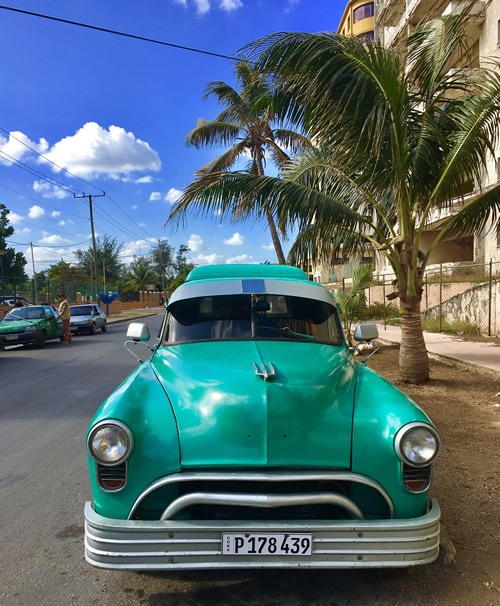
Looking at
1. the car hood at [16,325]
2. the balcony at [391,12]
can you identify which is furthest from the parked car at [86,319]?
the balcony at [391,12]

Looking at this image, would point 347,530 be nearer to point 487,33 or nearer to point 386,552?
point 386,552

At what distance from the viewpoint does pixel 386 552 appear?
8.03ft

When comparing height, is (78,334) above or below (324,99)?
below

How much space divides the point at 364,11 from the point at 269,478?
2082 inches

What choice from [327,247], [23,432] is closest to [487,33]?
[327,247]

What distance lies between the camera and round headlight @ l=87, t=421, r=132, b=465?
261 centimetres

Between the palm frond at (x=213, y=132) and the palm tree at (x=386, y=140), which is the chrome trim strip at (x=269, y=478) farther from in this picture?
the palm frond at (x=213, y=132)

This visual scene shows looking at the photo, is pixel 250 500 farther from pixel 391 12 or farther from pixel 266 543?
pixel 391 12

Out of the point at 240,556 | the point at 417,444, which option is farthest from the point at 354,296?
the point at 240,556

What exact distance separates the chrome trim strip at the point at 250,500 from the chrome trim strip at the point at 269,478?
0.26 ft

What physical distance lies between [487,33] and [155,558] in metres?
25.4

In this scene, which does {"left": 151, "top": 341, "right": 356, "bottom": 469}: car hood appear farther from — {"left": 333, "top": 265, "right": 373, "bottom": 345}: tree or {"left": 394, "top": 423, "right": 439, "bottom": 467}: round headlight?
{"left": 333, "top": 265, "right": 373, "bottom": 345}: tree

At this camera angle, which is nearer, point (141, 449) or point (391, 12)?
point (141, 449)

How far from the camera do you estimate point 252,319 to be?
4031 millimetres
